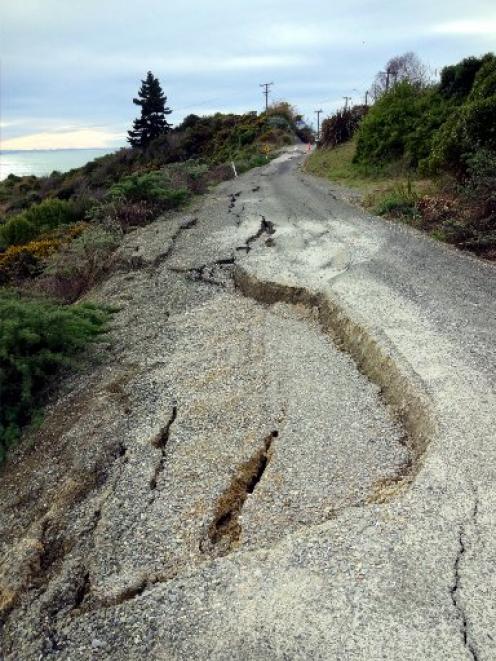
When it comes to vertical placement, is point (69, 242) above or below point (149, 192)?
below

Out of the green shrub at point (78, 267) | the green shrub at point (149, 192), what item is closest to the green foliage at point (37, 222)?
the green shrub at point (149, 192)

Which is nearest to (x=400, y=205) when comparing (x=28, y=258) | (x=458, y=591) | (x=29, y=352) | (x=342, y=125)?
(x=29, y=352)

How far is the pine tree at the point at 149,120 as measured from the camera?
129 ft

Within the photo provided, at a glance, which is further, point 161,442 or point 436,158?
point 436,158

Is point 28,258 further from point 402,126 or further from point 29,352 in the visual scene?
point 402,126

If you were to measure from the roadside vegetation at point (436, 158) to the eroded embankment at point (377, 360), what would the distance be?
3.58 m

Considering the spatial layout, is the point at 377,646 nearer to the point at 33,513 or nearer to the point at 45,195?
the point at 33,513

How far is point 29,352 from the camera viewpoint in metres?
6.41

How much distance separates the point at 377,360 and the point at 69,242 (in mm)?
10324

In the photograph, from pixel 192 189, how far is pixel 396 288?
10.9m

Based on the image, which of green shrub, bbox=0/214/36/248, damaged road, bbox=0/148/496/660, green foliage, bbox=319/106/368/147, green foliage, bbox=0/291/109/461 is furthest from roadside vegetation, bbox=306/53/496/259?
green shrub, bbox=0/214/36/248

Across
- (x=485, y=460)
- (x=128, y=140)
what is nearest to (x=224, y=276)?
(x=485, y=460)

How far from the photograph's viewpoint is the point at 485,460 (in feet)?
12.1

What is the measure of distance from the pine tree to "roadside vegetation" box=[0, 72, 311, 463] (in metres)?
2.83
